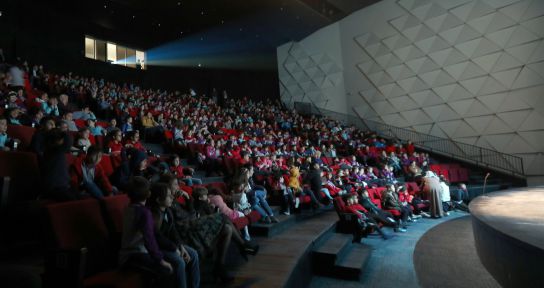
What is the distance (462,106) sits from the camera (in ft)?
33.7

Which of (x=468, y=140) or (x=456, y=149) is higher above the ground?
(x=468, y=140)

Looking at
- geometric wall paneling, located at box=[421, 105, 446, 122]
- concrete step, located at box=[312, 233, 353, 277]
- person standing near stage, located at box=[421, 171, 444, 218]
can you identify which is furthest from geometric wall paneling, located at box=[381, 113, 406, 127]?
concrete step, located at box=[312, 233, 353, 277]

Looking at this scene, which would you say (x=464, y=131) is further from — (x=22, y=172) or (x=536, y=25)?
(x=22, y=172)

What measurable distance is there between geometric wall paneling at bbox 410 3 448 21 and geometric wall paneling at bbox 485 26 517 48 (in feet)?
5.41

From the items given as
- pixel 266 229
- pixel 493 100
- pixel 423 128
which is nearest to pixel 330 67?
pixel 423 128

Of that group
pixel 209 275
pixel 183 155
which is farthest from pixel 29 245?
pixel 183 155

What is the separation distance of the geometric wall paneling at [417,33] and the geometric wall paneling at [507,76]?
2481mm

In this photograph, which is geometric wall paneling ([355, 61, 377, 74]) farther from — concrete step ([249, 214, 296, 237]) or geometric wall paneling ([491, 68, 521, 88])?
concrete step ([249, 214, 296, 237])

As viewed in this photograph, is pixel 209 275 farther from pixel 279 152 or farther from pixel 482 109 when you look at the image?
pixel 482 109

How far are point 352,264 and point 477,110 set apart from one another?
29.5 ft

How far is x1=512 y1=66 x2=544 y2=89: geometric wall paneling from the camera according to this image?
8766 mm

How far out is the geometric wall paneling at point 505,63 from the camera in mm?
9127

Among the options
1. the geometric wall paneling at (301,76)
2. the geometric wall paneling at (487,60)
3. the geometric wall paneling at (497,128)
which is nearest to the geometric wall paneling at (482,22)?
the geometric wall paneling at (487,60)

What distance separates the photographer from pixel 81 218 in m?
2.03
